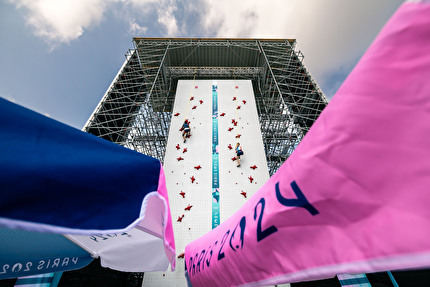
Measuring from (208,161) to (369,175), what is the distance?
5.73m

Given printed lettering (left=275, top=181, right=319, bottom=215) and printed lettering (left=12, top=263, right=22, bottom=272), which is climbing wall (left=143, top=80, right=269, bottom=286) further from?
printed lettering (left=275, top=181, right=319, bottom=215)

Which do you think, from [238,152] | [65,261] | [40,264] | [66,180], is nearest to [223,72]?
[238,152]

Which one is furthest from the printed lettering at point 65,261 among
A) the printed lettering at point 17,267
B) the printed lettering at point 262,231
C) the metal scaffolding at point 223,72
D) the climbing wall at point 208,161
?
the metal scaffolding at point 223,72

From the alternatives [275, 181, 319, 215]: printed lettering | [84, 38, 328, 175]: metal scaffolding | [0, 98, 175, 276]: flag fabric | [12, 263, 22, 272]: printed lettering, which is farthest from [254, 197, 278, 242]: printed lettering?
[84, 38, 328, 175]: metal scaffolding

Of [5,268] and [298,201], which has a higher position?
[298,201]

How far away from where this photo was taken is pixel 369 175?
53 cm

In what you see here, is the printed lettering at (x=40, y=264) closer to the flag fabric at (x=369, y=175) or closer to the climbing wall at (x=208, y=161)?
the flag fabric at (x=369, y=175)

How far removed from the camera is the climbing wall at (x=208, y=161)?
481 centimetres

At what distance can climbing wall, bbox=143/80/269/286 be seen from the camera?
15.8 ft

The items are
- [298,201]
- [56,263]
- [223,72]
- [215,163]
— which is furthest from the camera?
A: [223,72]

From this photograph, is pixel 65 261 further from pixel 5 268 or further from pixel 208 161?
pixel 208 161

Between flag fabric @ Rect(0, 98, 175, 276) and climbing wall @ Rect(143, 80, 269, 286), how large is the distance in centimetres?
385

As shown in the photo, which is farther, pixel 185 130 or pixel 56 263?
pixel 185 130

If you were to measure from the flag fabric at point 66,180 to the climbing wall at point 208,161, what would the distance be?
385 centimetres
